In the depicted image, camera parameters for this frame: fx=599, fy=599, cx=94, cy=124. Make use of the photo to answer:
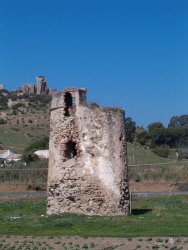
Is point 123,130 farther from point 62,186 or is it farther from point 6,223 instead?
point 6,223

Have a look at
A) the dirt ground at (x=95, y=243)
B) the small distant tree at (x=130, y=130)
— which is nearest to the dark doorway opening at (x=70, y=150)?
the dirt ground at (x=95, y=243)

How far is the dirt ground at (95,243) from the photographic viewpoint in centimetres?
1598

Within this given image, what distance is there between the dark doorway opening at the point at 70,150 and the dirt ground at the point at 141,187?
17.2 m

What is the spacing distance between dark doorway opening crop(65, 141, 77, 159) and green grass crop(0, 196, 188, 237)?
7.52 ft

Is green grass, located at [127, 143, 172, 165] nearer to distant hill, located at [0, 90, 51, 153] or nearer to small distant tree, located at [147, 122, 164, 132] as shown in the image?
distant hill, located at [0, 90, 51, 153]

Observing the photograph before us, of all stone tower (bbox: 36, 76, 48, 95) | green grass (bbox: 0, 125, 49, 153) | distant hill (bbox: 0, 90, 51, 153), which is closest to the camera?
green grass (bbox: 0, 125, 49, 153)

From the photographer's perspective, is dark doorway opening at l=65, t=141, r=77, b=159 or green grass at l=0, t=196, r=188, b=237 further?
dark doorway opening at l=65, t=141, r=77, b=159

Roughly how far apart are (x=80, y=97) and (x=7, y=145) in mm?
58784

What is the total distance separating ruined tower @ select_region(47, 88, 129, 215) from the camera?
22.6 m

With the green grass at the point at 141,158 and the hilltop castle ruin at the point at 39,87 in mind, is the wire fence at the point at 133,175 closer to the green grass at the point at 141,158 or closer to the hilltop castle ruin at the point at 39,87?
the green grass at the point at 141,158

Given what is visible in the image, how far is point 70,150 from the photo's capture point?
23422mm

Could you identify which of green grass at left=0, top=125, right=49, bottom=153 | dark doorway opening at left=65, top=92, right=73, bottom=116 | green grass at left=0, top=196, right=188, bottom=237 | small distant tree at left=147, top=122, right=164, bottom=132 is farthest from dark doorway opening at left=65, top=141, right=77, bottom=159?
small distant tree at left=147, top=122, right=164, bottom=132

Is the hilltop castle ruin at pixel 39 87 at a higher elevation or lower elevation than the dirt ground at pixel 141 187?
higher

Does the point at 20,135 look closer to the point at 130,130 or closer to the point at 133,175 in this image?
the point at 130,130
